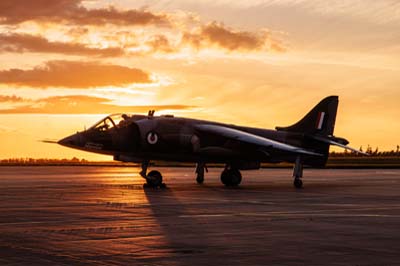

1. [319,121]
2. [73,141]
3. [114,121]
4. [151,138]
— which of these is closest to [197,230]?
[151,138]

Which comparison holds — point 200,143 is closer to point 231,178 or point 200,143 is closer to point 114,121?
point 231,178

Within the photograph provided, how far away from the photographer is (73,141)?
34406mm

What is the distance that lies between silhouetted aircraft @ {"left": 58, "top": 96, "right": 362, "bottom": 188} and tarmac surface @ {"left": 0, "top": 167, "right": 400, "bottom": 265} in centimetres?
699

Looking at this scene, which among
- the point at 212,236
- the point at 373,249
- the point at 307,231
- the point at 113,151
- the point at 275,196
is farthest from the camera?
the point at 113,151

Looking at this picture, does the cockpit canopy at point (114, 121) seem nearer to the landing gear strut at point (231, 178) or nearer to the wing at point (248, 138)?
the wing at point (248, 138)

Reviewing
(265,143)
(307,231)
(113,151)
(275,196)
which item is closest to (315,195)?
(275,196)

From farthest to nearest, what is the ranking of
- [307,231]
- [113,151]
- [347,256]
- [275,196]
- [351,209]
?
[113,151]
[275,196]
[351,209]
[307,231]
[347,256]

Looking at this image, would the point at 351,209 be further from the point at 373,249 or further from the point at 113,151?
the point at 113,151

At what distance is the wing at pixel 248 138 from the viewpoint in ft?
113

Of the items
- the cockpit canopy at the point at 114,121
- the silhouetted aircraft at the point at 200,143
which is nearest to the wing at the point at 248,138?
the silhouetted aircraft at the point at 200,143

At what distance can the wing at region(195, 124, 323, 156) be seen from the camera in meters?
34.5

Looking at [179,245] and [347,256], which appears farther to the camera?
[179,245]

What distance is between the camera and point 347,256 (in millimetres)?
12297

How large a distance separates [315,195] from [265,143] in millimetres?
6288
